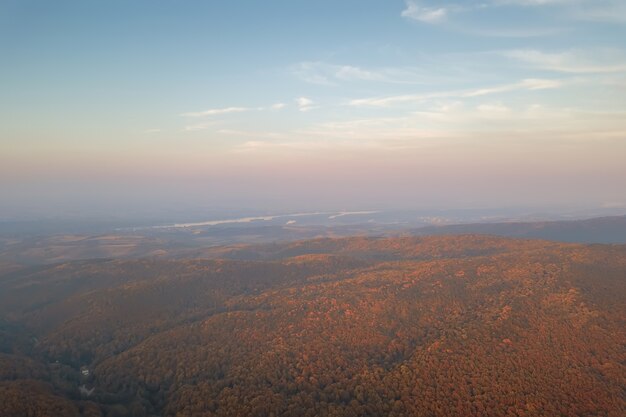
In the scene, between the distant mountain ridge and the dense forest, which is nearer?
the dense forest

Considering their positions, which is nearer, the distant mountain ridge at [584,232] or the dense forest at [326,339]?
the dense forest at [326,339]

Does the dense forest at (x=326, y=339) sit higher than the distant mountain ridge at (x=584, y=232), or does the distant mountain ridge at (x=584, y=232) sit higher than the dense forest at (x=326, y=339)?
the distant mountain ridge at (x=584, y=232)

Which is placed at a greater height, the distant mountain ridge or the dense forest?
the distant mountain ridge

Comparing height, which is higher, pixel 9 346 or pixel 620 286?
pixel 620 286

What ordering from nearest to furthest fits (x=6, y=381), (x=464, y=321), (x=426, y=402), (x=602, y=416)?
(x=602, y=416)
(x=426, y=402)
(x=6, y=381)
(x=464, y=321)

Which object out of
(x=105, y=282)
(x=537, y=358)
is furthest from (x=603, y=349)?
(x=105, y=282)

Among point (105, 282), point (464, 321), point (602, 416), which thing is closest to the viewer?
point (602, 416)

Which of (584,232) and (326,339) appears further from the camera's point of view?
(584,232)

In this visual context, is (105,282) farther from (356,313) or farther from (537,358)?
(537,358)
